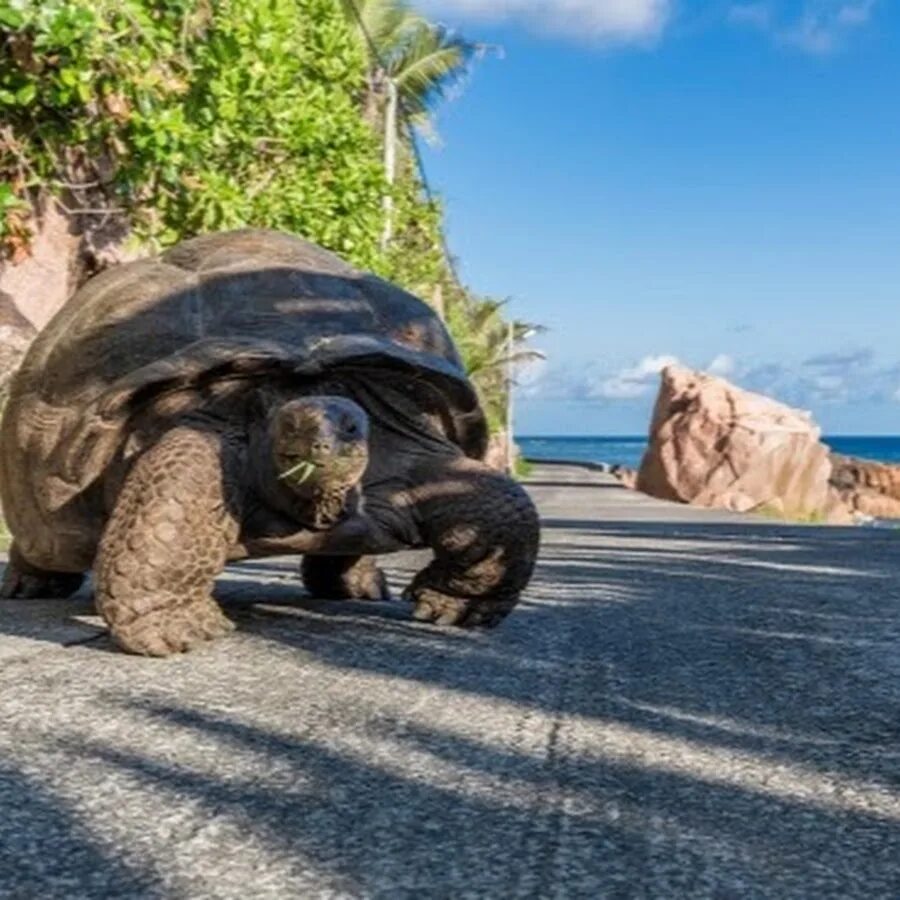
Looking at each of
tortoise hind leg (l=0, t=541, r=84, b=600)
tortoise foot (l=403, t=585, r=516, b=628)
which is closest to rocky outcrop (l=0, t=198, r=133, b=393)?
tortoise hind leg (l=0, t=541, r=84, b=600)

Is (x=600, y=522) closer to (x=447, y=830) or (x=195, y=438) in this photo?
(x=195, y=438)

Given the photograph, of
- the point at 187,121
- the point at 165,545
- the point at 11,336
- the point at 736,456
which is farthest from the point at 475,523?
the point at 736,456

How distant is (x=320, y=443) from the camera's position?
392 centimetres

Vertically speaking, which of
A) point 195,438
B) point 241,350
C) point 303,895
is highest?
point 241,350

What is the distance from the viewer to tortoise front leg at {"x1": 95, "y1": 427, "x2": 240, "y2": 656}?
3.97 m

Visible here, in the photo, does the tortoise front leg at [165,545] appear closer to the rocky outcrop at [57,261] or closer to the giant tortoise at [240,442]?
the giant tortoise at [240,442]

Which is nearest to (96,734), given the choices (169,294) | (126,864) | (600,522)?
(126,864)

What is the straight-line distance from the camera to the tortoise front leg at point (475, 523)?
4488mm

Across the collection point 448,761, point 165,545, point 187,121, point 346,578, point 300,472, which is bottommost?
point 448,761

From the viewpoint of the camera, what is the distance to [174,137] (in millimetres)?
8438

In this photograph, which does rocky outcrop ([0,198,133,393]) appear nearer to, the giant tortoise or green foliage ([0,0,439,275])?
green foliage ([0,0,439,275])

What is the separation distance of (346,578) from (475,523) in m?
1.30

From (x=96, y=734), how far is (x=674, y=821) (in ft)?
3.94

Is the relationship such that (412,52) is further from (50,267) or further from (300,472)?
(300,472)
